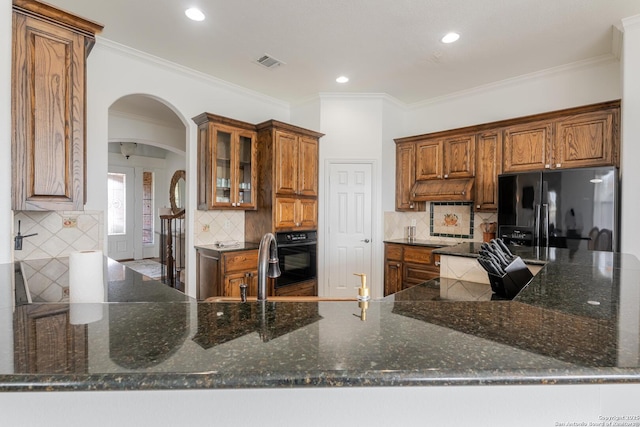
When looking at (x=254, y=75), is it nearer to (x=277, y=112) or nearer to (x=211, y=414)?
(x=277, y=112)

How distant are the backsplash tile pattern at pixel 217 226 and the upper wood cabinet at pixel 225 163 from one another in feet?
0.61

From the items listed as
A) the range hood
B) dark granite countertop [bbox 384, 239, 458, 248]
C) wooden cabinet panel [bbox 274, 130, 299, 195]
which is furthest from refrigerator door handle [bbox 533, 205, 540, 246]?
wooden cabinet panel [bbox 274, 130, 299, 195]

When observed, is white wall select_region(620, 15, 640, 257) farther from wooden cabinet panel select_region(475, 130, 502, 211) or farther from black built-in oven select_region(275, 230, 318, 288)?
black built-in oven select_region(275, 230, 318, 288)

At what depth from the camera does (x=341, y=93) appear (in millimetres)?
4301

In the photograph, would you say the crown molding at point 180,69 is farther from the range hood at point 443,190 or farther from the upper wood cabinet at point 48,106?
the range hood at point 443,190

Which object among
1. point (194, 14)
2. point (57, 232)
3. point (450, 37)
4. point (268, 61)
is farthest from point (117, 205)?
point (450, 37)

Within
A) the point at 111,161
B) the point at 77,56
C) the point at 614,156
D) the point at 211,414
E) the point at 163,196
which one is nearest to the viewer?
the point at 211,414

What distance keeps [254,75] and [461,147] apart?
270cm

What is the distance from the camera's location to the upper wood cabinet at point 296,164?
150 inches

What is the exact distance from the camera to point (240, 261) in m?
3.47

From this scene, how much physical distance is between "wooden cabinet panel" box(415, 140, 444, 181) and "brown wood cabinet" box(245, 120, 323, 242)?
1412mm

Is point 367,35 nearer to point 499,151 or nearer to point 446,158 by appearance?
point 446,158

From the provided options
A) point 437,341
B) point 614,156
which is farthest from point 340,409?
point 614,156

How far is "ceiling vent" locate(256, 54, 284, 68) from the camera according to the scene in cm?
333
